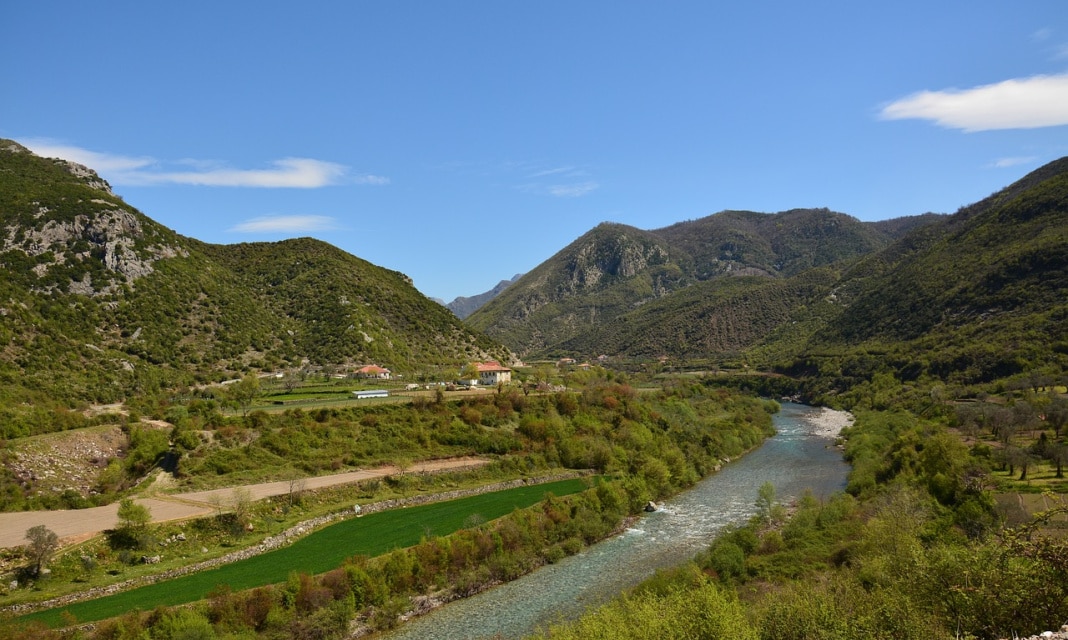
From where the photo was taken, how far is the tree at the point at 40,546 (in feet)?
81.6

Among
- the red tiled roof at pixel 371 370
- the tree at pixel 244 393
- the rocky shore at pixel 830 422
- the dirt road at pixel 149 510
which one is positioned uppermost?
the red tiled roof at pixel 371 370

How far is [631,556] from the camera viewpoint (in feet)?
113

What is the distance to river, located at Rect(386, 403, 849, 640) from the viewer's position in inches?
1017

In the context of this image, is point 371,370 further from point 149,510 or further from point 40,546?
point 40,546

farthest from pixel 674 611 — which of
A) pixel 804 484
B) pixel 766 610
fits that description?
pixel 804 484

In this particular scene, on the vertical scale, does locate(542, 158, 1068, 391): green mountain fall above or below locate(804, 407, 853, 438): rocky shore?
above

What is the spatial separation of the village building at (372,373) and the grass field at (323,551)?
29737 mm

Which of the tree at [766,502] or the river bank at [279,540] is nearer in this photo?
the river bank at [279,540]

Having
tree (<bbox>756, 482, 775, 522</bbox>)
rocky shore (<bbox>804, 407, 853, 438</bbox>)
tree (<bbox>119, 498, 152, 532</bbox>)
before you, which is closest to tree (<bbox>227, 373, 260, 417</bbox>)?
tree (<bbox>119, 498, 152, 532</bbox>)

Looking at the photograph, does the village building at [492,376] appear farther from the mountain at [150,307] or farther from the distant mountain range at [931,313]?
the distant mountain range at [931,313]

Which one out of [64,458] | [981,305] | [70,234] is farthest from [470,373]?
[981,305]

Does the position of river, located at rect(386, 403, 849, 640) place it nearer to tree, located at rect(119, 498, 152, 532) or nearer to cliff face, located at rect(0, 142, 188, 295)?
tree, located at rect(119, 498, 152, 532)

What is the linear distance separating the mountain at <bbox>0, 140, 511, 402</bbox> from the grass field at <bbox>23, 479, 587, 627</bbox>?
28154 millimetres

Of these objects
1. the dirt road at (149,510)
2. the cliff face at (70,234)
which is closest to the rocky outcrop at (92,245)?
the cliff face at (70,234)
